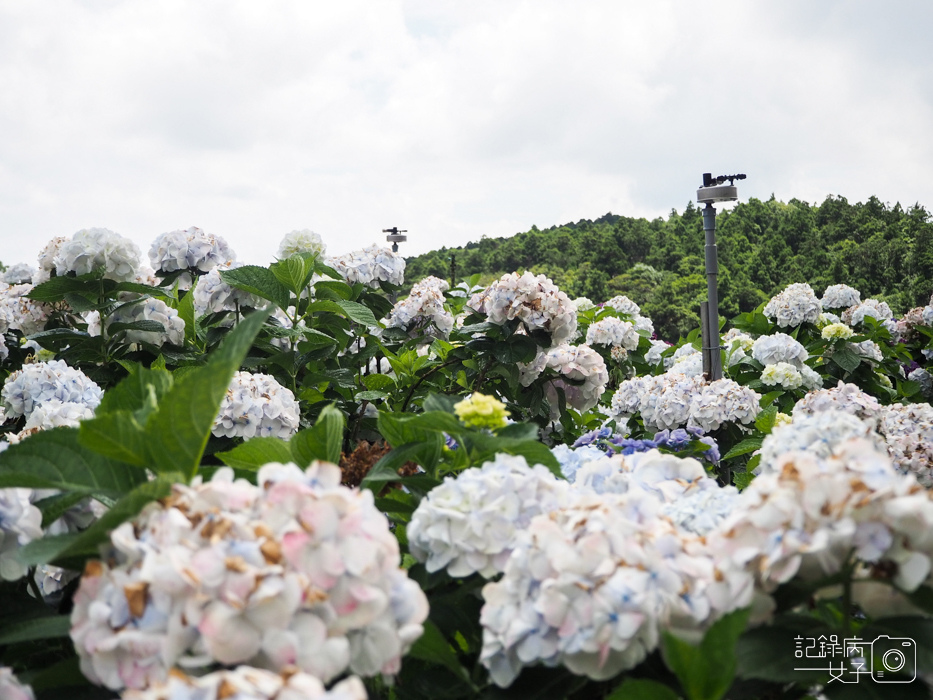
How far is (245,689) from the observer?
0.57m

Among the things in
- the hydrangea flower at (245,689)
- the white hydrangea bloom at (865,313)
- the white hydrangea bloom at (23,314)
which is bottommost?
the hydrangea flower at (245,689)

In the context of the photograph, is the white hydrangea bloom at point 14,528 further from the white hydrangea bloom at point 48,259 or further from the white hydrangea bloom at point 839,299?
the white hydrangea bloom at point 839,299

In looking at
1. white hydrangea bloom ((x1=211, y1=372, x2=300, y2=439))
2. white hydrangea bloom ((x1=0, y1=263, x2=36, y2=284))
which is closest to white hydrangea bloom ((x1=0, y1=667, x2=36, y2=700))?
white hydrangea bloom ((x1=211, y1=372, x2=300, y2=439))

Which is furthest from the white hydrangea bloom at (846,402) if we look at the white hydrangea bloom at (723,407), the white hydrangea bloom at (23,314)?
the white hydrangea bloom at (23,314)

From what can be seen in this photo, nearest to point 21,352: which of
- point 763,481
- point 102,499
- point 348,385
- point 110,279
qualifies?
point 110,279

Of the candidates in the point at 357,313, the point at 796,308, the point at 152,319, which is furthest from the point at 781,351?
the point at 152,319

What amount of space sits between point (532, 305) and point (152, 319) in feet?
4.10

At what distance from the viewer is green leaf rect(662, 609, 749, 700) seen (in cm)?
68

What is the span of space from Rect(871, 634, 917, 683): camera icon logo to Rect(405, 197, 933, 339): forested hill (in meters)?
23.8

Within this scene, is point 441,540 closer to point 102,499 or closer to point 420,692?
point 420,692

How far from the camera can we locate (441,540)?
3.05 feet

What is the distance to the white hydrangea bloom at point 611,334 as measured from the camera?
5.25 meters

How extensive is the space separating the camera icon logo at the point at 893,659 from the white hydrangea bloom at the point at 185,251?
8.54 feet

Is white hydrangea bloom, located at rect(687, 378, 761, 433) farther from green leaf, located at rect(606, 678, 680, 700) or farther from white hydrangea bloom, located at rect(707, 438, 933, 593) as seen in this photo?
green leaf, located at rect(606, 678, 680, 700)
